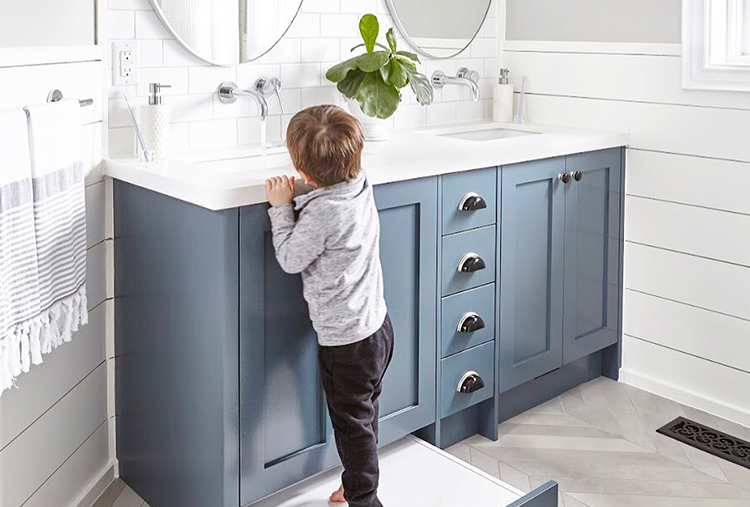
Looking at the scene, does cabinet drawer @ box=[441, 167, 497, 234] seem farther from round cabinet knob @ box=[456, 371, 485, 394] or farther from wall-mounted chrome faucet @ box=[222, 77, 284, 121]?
wall-mounted chrome faucet @ box=[222, 77, 284, 121]

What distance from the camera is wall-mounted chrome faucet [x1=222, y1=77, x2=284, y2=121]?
2.49 meters

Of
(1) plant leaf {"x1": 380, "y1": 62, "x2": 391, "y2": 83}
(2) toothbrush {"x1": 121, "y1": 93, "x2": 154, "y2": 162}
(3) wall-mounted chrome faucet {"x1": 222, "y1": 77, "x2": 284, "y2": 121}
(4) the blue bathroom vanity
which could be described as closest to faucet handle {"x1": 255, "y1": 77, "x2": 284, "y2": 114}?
(3) wall-mounted chrome faucet {"x1": 222, "y1": 77, "x2": 284, "y2": 121}

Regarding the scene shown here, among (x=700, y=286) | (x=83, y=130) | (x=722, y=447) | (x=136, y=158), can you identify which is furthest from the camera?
(x=700, y=286)

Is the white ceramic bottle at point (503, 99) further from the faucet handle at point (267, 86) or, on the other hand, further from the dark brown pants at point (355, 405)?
the dark brown pants at point (355, 405)

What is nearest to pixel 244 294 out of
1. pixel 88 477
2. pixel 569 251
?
pixel 88 477

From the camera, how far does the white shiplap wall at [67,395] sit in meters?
1.91

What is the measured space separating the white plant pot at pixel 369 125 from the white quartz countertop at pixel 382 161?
0.05 metres

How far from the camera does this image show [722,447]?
2650mm

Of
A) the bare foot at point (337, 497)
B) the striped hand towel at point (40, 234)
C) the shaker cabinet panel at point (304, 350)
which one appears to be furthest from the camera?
the bare foot at point (337, 497)

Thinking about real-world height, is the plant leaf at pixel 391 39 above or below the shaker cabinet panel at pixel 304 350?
above

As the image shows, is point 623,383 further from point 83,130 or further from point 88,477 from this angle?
point 83,130

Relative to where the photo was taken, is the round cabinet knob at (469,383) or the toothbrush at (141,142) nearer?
the toothbrush at (141,142)

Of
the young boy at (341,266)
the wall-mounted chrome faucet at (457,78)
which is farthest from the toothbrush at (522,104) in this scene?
the young boy at (341,266)

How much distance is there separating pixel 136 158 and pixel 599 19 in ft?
5.71
